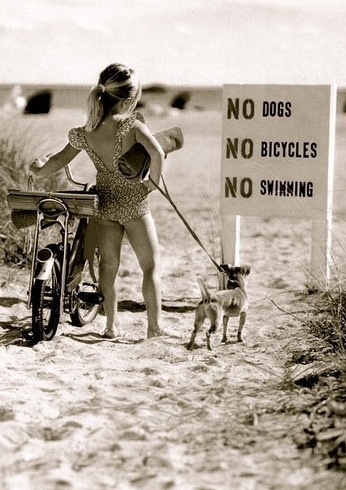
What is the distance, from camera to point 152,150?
229 inches

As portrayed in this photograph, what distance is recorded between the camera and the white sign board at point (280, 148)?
743cm

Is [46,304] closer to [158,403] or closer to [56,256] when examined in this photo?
[56,256]

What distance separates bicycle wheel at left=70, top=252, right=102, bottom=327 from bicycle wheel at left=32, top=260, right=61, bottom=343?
0.67 feet

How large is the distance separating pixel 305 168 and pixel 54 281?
227 cm

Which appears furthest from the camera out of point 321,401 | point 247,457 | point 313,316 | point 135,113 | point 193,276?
point 193,276

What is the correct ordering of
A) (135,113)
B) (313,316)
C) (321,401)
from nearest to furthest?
(321,401) → (135,113) → (313,316)

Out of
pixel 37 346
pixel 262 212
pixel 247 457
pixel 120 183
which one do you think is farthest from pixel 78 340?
pixel 247 457

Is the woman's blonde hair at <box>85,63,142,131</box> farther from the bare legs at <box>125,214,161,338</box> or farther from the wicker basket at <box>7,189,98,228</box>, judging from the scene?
the bare legs at <box>125,214,161,338</box>

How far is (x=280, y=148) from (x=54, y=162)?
1977mm

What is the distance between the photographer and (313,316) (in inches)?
254

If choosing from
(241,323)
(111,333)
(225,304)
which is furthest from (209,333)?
(111,333)

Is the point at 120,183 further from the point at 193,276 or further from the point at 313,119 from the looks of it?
the point at 193,276

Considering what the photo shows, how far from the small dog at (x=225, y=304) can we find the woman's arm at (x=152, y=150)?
0.69 meters

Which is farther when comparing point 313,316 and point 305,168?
point 305,168
